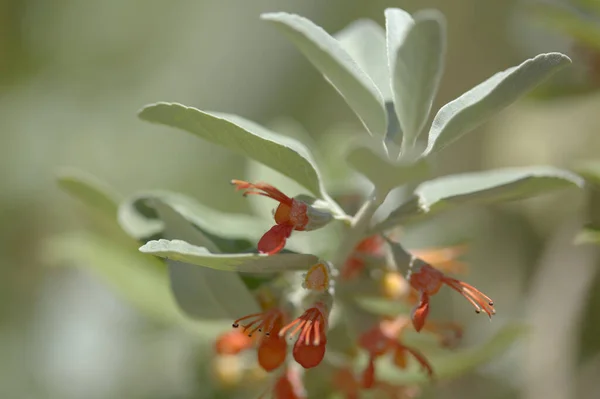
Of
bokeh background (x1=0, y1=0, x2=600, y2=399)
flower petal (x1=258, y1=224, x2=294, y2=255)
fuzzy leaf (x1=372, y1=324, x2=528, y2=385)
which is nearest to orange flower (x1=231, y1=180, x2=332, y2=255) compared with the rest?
flower petal (x1=258, y1=224, x2=294, y2=255)

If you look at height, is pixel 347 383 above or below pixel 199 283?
below

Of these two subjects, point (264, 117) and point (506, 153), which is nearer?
point (506, 153)

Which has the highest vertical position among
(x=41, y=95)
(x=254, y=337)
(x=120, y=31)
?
(x=120, y=31)

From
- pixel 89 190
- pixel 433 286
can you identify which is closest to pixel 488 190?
pixel 433 286

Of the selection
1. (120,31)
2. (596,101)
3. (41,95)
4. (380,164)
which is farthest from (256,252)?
(120,31)

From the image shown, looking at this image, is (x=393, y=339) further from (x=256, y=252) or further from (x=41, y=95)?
(x=41, y=95)

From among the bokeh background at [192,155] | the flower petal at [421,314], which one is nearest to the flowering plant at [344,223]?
the flower petal at [421,314]

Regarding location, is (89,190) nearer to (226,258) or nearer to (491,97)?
(226,258)
